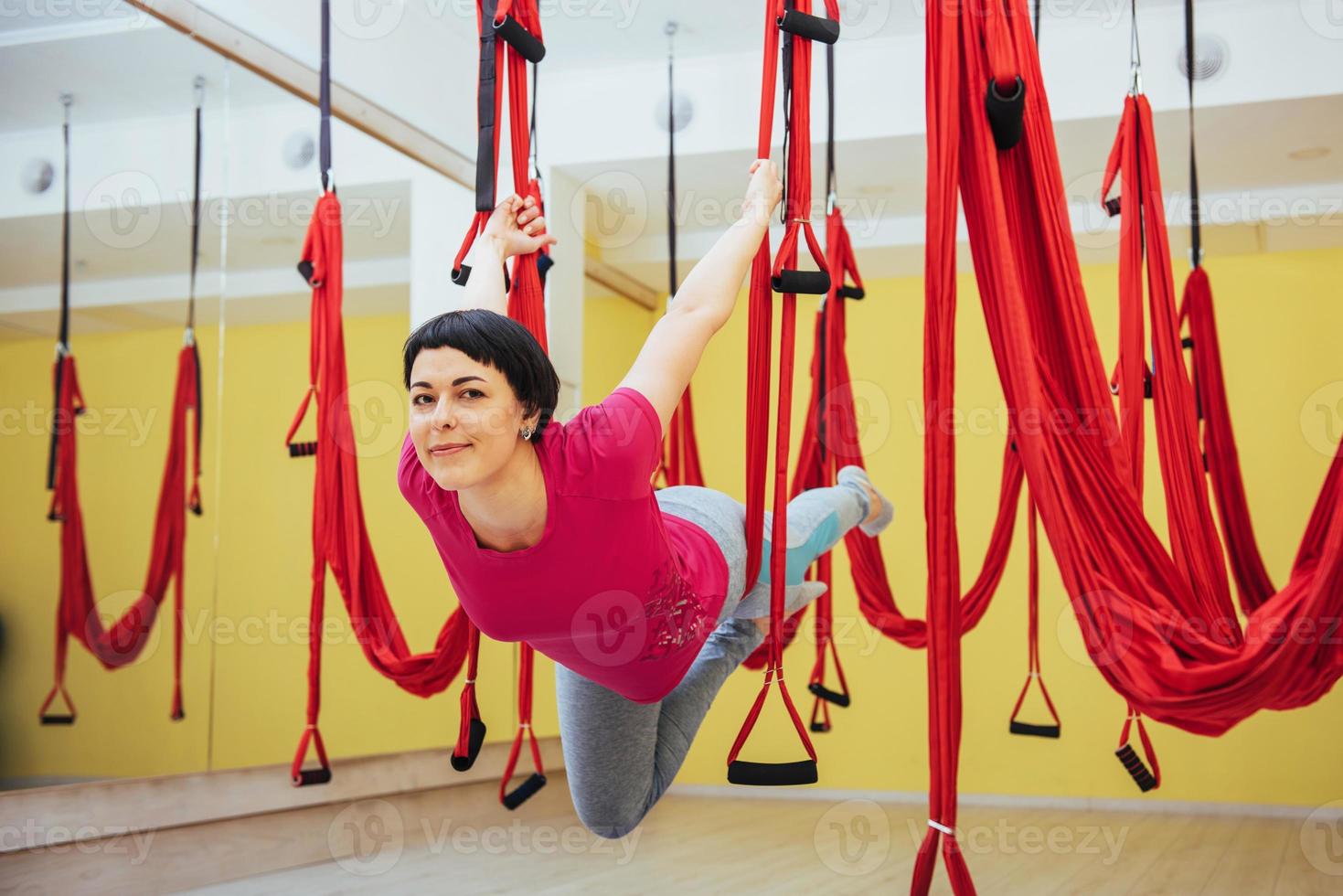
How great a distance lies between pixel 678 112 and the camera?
4.50m

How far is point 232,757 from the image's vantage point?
338 cm

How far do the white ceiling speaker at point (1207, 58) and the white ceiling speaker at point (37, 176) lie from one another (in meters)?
3.65

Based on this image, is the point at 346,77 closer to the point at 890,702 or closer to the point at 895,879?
the point at 895,879

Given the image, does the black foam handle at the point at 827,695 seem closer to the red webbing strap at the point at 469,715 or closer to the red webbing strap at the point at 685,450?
the red webbing strap at the point at 685,450

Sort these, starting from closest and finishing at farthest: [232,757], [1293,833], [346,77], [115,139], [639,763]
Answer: [639,763]
[115,139]
[232,757]
[346,77]
[1293,833]

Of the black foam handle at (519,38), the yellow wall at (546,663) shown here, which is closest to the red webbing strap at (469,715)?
the black foam handle at (519,38)

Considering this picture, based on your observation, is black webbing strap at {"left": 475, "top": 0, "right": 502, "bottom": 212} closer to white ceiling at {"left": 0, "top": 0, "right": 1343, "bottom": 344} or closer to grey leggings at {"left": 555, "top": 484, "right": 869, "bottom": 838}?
grey leggings at {"left": 555, "top": 484, "right": 869, "bottom": 838}

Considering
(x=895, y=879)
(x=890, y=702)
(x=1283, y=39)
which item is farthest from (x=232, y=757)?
(x=1283, y=39)

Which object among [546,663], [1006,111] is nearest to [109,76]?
[1006,111]

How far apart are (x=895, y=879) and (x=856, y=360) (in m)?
2.99

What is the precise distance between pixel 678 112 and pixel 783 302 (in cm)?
306

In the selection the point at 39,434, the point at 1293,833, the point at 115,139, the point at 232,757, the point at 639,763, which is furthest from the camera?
the point at 1293,833

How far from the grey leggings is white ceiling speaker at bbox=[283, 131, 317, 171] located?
2.39m

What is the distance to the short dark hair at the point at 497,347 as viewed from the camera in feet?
4.95
